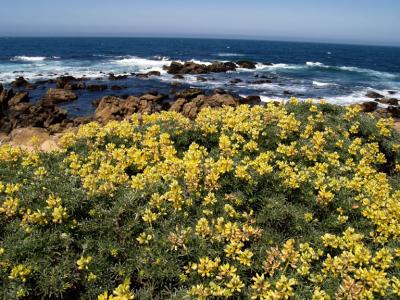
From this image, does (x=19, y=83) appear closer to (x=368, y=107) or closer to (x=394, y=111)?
(x=368, y=107)

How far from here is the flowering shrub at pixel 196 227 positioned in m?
3.93

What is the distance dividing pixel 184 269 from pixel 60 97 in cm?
3367

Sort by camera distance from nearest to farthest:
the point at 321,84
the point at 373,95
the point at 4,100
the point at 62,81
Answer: the point at 4,100 → the point at 373,95 → the point at 62,81 → the point at 321,84

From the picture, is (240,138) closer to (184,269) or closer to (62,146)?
(184,269)

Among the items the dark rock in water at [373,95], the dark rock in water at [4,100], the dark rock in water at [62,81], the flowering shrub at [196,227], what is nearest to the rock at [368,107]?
the dark rock in water at [373,95]

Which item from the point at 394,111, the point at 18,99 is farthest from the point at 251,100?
the point at 18,99

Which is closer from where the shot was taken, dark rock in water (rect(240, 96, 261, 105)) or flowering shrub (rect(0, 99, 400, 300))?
flowering shrub (rect(0, 99, 400, 300))

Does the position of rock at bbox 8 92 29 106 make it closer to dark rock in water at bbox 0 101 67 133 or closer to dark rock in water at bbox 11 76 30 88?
dark rock in water at bbox 0 101 67 133

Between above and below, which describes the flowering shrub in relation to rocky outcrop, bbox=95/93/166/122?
above

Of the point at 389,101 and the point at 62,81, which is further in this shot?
the point at 62,81

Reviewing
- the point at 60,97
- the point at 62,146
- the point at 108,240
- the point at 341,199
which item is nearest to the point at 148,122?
the point at 62,146

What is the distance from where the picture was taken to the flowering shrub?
393 centimetres

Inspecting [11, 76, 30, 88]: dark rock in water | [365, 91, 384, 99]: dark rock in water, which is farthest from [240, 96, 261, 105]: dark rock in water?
[11, 76, 30, 88]: dark rock in water

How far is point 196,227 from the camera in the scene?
14.5ft
